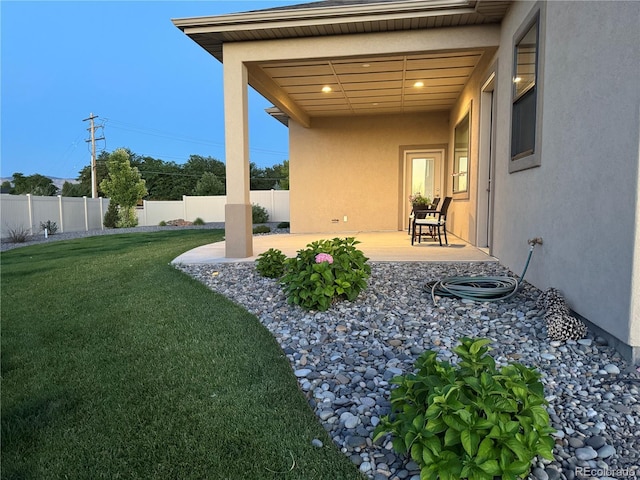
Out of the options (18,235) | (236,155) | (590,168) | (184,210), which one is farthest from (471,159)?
(184,210)

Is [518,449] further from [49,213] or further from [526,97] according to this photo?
[49,213]

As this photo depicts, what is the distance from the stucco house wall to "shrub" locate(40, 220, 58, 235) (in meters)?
15.8

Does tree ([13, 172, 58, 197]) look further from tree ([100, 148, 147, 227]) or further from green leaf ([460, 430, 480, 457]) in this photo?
green leaf ([460, 430, 480, 457])

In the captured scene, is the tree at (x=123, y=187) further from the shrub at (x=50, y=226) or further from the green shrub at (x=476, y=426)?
the green shrub at (x=476, y=426)

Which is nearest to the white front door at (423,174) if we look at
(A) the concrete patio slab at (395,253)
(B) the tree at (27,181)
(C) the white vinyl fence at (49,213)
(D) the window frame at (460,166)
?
(D) the window frame at (460,166)

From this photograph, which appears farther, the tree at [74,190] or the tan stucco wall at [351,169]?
the tree at [74,190]

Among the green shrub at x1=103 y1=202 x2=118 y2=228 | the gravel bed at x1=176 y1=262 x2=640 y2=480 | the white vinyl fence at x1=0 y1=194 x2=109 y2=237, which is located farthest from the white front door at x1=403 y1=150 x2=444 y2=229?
the green shrub at x1=103 y1=202 x2=118 y2=228

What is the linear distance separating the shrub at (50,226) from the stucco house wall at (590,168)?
15.8m

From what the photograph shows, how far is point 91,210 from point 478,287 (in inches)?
724

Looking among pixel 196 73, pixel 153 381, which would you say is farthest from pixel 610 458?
pixel 196 73

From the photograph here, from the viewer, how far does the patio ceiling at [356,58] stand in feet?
18.4

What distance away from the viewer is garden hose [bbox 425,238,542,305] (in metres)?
3.87

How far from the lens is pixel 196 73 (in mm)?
99812

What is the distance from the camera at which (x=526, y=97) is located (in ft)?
15.3
